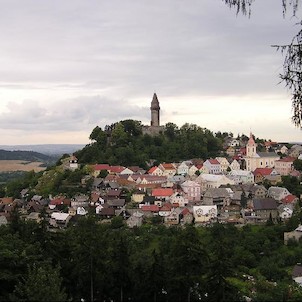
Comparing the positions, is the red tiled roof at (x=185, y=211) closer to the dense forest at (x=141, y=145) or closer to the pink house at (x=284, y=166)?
the pink house at (x=284, y=166)

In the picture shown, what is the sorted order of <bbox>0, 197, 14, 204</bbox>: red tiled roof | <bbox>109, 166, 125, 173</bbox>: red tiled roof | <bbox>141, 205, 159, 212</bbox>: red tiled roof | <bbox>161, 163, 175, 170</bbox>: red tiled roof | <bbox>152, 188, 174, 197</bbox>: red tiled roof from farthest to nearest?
<bbox>161, 163, 175, 170</bbox>: red tiled roof < <bbox>109, 166, 125, 173</bbox>: red tiled roof < <bbox>0, 197, 14, 204</bbox>: red tiled roof < <bbox>152, 188, 174, 197</bbox>: red tiled roof < <bbox>141, 205, 159, 212</bbox>: red tiled roof

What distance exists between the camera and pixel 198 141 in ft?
208

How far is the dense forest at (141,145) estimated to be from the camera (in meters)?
57.2

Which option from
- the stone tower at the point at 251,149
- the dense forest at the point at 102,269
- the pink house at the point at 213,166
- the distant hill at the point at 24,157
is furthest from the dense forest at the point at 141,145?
the distant hill at the point at 24,157

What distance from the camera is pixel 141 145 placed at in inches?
2360

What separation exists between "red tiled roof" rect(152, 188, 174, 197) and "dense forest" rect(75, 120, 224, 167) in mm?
11838

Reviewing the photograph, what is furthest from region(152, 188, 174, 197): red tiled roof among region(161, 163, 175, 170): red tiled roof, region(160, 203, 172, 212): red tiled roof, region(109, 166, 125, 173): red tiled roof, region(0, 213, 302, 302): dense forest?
region(0, 213, 302, 302): dense forest

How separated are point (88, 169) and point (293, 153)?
26386 mm

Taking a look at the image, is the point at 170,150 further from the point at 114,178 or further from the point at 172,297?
the point at 172,297

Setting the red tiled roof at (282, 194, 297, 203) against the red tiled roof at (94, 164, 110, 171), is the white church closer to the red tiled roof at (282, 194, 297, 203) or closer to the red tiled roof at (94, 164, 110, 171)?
the red tiled roof at (282, 194, 297, 203)

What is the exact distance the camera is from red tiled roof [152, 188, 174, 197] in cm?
4438

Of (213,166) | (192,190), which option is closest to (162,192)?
(192,190)

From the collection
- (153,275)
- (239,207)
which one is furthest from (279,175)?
(153,275)

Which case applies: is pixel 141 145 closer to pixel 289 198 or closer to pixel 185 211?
pixel 185 211
